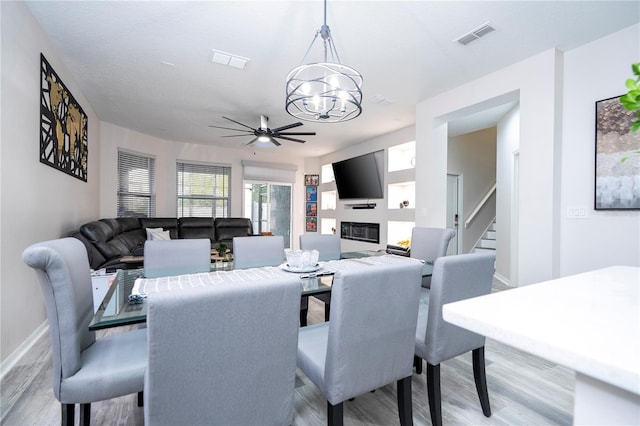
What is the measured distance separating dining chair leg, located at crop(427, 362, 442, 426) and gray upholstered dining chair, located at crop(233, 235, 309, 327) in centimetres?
102

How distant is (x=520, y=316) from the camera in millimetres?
579

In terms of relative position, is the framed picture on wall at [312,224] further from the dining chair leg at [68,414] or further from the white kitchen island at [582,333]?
the white kitchen island at [582,333]

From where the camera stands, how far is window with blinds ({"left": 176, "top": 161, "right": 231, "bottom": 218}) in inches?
252

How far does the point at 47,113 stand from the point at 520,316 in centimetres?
351

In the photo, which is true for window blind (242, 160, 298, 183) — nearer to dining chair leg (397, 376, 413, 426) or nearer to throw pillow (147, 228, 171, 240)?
throw pillow (147, 228, 171, 240)

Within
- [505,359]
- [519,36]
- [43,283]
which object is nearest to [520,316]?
[43,283]

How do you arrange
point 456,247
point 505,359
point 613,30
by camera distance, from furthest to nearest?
point 456,247 → point 613,30 → point 505,359

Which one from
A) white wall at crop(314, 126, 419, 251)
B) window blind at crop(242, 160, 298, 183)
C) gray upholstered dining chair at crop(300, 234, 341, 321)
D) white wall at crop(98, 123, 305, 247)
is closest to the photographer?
gray upholstered dining chair at crop(300, 234, 341, 321)

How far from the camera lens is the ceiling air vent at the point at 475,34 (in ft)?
7.96

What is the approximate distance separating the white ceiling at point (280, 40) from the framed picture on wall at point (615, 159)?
70 cm

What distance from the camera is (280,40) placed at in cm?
260

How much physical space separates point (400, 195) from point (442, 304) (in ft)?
15.3

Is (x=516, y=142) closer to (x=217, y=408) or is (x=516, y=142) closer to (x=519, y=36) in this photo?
(x=519, y=36)

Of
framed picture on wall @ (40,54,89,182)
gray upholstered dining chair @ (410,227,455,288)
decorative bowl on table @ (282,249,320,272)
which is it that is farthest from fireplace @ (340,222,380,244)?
framed picture on wall @ (40,54,89,182)
